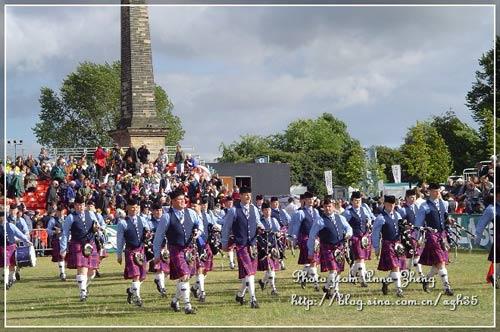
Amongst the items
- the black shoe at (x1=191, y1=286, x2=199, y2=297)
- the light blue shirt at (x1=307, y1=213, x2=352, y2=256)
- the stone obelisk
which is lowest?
the black shoe at (x1=191, y1=286, x2=199, y2=297)

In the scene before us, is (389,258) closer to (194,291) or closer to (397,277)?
(397,277)

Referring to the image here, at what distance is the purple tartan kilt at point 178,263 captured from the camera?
51.0 feet

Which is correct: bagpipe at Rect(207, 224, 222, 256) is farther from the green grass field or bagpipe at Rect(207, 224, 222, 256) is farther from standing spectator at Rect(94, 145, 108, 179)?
standing spectator at Rect(94, 145, 108, 179)

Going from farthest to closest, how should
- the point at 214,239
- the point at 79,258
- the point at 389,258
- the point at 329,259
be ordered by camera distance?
the point at 214,239 → the point at 79,258 → the point at 389,258 → the point at 329,259

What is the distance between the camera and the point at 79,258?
747 inches

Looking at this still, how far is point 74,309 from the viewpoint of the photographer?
16.7 m

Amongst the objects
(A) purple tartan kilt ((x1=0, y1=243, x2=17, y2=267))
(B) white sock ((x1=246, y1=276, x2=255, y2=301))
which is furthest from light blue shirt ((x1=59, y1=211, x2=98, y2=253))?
(B) white sock ((x1=246, y1=276, x2=255, y2=301))

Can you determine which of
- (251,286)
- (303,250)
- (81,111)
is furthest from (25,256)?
(81,111)

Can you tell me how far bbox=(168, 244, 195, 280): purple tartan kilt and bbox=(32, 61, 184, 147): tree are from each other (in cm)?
4893

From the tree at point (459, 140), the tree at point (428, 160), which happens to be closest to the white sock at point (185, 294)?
the tree at point (428, 160)

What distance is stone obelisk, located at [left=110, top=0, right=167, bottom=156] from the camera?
47438mm

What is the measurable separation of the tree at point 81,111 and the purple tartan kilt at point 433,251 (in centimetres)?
4783

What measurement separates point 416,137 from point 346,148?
28851mm

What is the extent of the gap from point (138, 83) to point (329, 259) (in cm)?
3173
